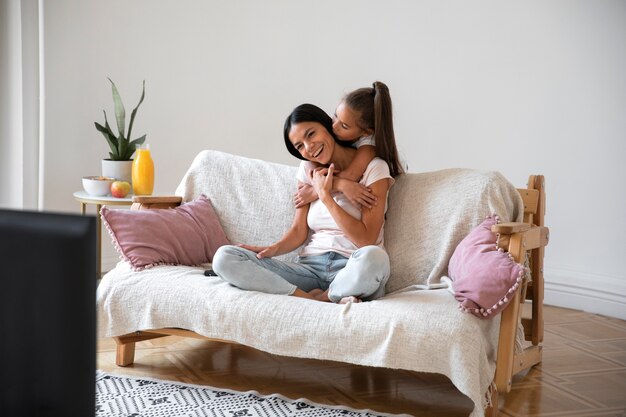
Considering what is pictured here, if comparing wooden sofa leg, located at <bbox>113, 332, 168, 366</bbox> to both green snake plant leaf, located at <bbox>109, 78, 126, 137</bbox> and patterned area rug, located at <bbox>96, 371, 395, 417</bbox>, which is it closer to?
patterned area rug, located at <bbox>96, 371, 395, 417</bbox>

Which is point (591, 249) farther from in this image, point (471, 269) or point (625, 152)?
point (471, 269)

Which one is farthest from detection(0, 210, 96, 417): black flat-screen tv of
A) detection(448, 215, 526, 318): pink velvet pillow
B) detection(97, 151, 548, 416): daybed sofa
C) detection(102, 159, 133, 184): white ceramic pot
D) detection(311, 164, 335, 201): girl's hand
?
detection(102, 159, 133, 184): white ceramic pot

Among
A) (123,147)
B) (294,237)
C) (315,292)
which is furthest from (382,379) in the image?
(123,147)

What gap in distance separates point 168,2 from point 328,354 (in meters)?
2.75

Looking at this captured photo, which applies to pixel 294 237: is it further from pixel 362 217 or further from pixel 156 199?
pixel 156 199

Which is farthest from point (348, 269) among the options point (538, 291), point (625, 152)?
point (625, 152)

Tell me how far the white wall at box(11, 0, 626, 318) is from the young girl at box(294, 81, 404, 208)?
147 centimetres

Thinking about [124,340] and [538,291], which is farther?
[538,291]

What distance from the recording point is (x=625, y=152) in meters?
3.71

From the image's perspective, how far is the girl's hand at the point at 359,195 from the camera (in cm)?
268

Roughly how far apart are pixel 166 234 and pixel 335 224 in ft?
2.01

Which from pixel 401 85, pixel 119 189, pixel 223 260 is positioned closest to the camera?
pixel 223 260

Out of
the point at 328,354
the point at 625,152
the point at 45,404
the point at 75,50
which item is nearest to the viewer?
the point at 45,404

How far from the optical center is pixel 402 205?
111 inches
